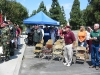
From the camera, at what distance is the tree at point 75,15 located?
266 feet

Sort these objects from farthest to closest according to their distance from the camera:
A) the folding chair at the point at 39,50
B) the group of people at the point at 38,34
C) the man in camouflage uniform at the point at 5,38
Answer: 1. the group of people at the point at 38,34
2. the folding chair at the point at 39,50
3. the man in camouflage uniform at the point at 5,38

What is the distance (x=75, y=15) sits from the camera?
269 feet

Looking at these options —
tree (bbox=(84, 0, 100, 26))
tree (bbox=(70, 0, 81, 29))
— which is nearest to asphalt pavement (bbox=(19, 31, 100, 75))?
tree (bbox=(84, 0, 100, 26))

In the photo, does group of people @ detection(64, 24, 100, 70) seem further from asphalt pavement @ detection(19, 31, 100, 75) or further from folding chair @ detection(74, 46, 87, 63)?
folding chair @ detection(74, 46, 87, 63)

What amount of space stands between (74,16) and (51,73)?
74.3 m

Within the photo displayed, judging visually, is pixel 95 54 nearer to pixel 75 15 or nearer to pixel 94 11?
pixel 94 11

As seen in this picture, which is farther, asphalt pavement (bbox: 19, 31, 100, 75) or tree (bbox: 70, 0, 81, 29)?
tree (bbox: 70, 0, 81, 29)

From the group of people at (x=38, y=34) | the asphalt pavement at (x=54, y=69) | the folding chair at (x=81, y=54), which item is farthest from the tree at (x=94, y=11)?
the asphalt pavement at (x=54, y=69)

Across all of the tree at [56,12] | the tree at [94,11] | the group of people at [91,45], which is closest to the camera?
the group of people at [91,45]

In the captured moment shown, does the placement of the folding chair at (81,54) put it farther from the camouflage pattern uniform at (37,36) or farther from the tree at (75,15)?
the tree at (75,15)

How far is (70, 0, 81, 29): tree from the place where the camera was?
81125mm

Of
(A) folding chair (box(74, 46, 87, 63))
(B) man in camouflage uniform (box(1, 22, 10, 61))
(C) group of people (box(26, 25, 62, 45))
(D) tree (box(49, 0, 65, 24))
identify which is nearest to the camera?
(B) man in camouflage uniform (box(1, 22, 10, 61))

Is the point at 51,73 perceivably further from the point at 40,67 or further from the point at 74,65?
the point at 74,65

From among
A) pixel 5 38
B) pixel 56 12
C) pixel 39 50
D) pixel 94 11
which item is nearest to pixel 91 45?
pixel 39 50
